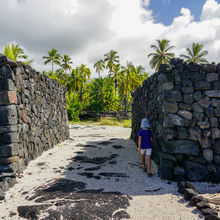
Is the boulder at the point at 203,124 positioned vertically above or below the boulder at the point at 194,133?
above

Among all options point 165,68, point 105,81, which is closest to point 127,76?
point 105,81

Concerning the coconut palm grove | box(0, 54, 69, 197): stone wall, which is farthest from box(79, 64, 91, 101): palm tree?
box(0, 54, 69, 197): stone wall

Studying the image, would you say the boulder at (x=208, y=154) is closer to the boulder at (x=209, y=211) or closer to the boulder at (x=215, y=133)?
the boulder at (x=215, y=133)

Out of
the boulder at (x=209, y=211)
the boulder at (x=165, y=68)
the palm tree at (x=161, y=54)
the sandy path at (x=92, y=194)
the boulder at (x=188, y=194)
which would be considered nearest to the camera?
the boulder at (x=209, y=211)

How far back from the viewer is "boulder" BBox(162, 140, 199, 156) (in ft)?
15.0

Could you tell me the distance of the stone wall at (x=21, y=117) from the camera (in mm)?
4578

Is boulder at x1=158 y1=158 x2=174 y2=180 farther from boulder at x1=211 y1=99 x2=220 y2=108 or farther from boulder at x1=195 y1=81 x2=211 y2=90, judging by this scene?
boulder at x1=195 y1=81 x2=211 y2=90

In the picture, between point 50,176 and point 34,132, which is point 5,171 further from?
point 34,132

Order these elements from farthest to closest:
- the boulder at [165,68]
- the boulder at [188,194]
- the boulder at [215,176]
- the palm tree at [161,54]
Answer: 1. the palm tree at [161,54]
2. the boulder at [165,68]
3. the boulder at [215,176]
4. the boulder at [188,194]

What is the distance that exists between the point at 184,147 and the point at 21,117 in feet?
14.3

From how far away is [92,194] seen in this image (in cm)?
373

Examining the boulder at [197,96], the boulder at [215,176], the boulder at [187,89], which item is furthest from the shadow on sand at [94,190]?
the boulder at [187,89]

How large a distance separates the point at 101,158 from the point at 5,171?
3.08 m

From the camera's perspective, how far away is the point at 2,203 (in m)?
3.44
